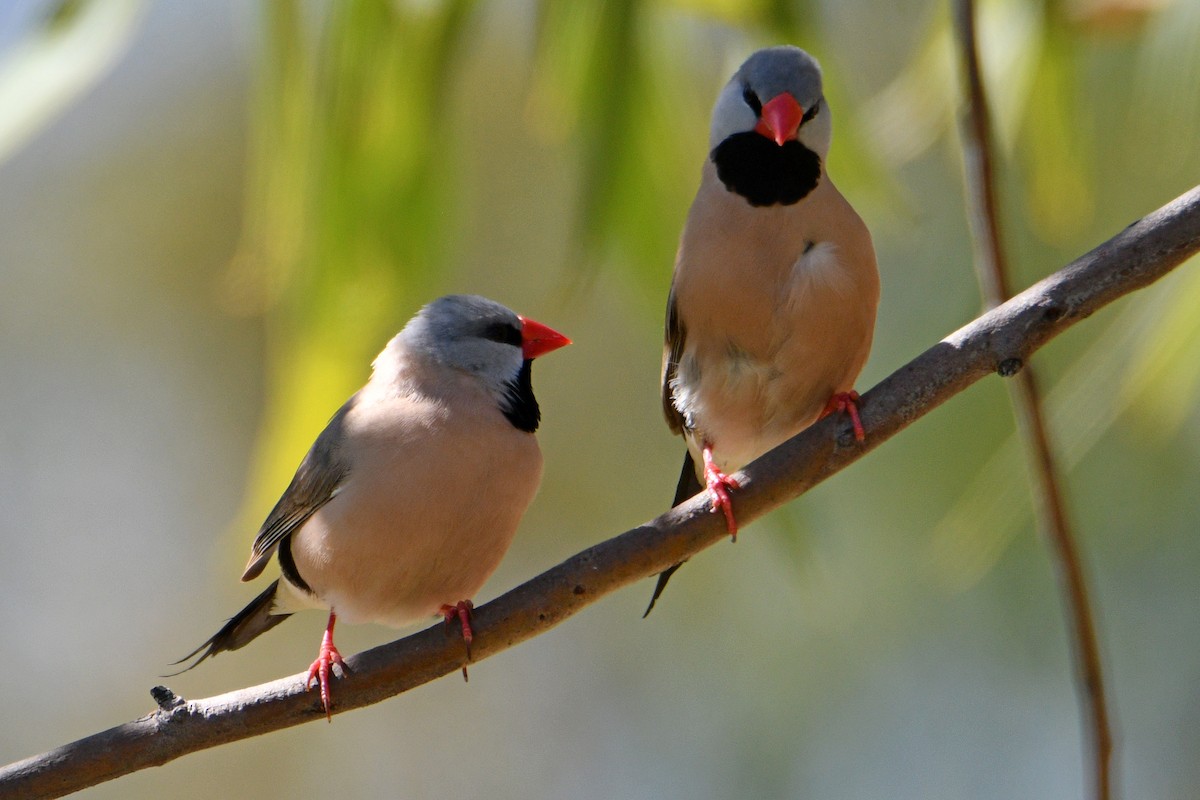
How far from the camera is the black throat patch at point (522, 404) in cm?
227

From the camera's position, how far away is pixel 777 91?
2.06 m

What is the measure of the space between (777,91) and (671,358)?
20.4 inches

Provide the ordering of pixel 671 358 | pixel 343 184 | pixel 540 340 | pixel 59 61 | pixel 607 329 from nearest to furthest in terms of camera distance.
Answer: pixel 59 61
pixel 343 184
pixel 671 358
pixel 540 340
pixel 607 329

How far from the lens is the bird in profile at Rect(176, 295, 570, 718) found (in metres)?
2.11

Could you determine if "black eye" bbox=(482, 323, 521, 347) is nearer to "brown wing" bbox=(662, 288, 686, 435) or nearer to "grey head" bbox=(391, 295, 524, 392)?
"grey head" bbox=(391, 295, 524, 392)

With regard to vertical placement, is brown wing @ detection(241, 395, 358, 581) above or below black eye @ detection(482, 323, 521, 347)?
below

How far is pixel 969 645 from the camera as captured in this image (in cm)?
586

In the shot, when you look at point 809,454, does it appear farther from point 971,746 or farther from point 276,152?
point 971,746

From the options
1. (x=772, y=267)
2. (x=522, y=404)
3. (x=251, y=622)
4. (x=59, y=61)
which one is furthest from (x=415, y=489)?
(x=59, y=61)

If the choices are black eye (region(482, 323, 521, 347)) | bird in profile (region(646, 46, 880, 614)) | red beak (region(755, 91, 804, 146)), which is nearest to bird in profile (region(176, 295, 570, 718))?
black eye (region(482, 323, 521, 347))

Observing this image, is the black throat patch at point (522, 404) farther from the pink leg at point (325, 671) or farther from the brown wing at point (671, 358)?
the pink leg at point (325, 671)

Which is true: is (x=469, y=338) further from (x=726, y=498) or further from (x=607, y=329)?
(x=607, y=329)

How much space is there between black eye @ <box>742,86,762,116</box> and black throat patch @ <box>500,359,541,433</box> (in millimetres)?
661

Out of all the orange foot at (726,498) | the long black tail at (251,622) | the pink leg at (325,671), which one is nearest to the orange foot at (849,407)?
the orange foot at (726,498)
